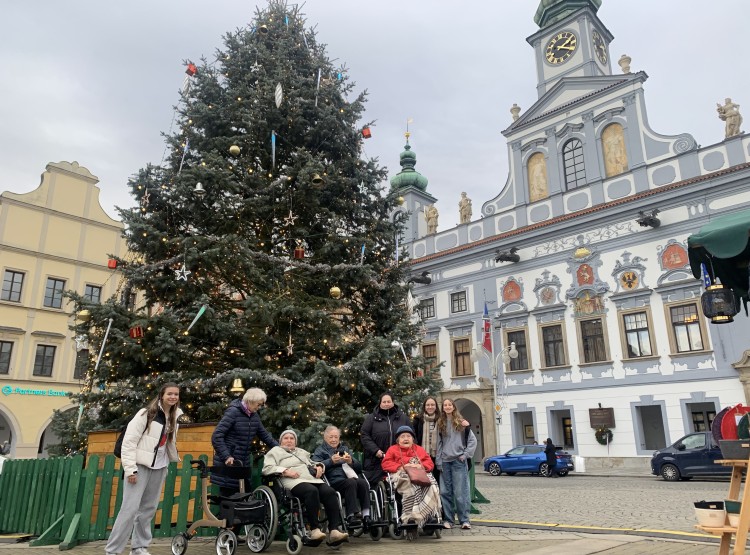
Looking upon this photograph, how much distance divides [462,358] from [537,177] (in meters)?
10.0

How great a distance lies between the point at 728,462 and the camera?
4480 millimetres

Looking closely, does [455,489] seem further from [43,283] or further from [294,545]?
[43,283]

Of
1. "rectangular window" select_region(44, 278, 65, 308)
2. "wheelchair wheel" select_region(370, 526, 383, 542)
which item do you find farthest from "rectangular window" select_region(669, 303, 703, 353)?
"rectangular window" select_region(44, 278, 65, 308)

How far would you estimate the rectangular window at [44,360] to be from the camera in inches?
1062

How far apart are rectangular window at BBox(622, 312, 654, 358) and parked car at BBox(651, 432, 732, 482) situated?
6.74 m

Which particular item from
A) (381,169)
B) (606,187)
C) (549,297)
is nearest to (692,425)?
(549,297)

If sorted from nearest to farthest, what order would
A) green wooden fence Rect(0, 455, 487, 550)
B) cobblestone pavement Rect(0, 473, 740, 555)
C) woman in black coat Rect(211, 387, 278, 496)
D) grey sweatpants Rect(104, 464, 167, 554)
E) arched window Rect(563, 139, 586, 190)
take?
grey sweatpants Rect(104, 464, 167, 554), cobblestone pavement Rect(0, 473, 740, 555), woman in black coat Rect(211, 387, 278, 496), green wooden fence Rect(0, 455, 487, 550), arched window Rect(563, 139, 586, 190)

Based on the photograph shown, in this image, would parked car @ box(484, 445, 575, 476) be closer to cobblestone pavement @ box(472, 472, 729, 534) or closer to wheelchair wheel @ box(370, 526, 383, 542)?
cobblestone pavement @ box(472, 472, 729, 534)

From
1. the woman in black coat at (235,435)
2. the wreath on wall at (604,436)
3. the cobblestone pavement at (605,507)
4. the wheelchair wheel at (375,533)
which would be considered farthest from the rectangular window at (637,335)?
the woman in black coat at (235,435)

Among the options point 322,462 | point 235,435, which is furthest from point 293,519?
point 235,435

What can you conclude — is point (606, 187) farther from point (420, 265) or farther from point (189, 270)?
point (189, 270)

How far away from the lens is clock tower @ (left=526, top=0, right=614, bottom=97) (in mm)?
28422

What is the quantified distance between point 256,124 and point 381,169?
2636mm

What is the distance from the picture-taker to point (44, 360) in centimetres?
2725
